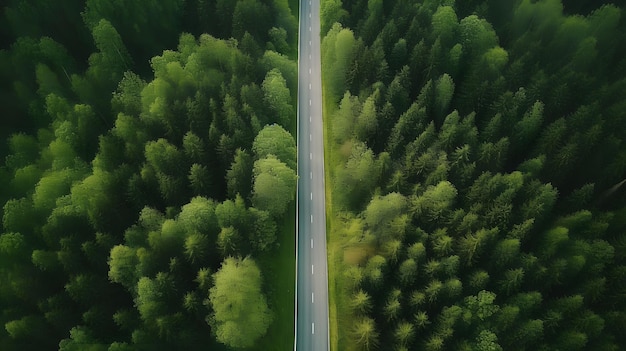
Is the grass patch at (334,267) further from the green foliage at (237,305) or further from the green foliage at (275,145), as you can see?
the green foliage at (237,305)

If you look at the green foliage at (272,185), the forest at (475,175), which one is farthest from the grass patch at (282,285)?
Answer: the forest at (475,175)

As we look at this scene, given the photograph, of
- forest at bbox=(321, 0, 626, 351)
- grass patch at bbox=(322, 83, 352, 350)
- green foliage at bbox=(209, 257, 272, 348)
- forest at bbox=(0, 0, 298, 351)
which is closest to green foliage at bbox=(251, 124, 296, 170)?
forest at bbox=(0, 0, 298, 351)

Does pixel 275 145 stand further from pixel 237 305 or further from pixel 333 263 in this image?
pixel 237 305

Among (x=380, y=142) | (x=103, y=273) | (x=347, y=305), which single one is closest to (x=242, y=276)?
(x=347, y=305)

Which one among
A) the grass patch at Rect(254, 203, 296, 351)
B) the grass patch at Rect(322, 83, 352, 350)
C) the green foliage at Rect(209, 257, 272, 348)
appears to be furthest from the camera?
the grass patch at Rect(322, 83, 352, 350)

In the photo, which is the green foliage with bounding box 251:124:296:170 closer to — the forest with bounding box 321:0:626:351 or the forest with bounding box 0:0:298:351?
the forest with bounding box 0:0:298:351

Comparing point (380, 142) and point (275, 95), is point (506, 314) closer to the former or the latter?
point (380, 142)

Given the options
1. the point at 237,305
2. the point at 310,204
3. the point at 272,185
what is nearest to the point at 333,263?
the point at 310,204
